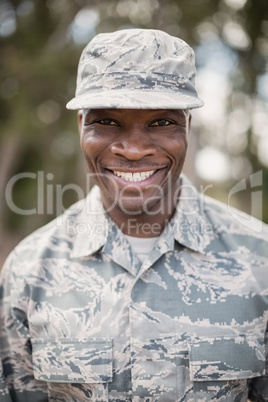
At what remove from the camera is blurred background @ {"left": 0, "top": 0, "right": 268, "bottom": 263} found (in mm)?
6258

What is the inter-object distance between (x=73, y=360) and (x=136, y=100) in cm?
110

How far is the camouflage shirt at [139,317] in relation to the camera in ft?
6.45

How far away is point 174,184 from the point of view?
2.13 meters

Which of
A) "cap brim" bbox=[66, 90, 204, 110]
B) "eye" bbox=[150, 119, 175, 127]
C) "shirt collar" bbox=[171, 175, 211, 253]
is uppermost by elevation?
"cap brim" bbox=[66, 90, 204, 110]

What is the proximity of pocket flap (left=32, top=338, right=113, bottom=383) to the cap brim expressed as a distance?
0.96 m

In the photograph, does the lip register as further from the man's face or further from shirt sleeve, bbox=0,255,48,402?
shirt sleeve, bbox=0,255,48,402

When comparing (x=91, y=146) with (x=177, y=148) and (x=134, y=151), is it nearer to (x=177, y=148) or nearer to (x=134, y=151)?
(x=134, y=151)

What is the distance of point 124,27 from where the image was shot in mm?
7141

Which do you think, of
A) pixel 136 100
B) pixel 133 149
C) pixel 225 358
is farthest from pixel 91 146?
pixel 225 358

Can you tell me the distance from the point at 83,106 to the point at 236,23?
528 centimetres

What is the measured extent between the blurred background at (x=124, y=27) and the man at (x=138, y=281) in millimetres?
1707

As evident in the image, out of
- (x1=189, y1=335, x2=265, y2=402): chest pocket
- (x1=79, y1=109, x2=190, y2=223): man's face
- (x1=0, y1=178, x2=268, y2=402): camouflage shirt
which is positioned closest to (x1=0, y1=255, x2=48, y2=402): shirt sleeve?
(x1=0, y1=178, x2=268, y2=402): camouflage shirt

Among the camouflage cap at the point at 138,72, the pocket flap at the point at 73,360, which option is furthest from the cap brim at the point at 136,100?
the pocket flap at the point at 73,360

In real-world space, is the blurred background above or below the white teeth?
above
